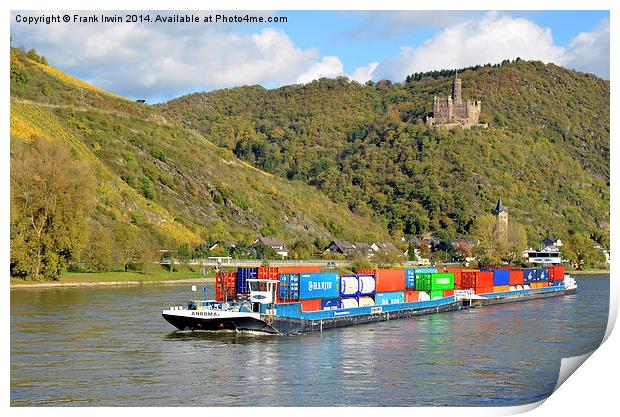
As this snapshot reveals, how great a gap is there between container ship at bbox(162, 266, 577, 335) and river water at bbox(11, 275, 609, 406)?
94cm

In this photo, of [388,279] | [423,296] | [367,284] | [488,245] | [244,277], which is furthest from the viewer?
[488,245]

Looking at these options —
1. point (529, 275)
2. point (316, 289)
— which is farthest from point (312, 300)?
point (529, 275)

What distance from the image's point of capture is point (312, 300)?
158 feet

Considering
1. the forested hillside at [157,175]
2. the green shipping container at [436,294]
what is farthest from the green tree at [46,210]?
the green shipping container at [436,294]

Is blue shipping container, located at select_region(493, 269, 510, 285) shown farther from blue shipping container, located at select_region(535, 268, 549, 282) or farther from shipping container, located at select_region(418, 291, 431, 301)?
shipping container, located at select_region(418, 291, 431, 301)

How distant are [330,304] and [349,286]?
2206 mm

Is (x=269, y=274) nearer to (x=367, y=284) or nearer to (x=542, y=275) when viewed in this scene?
(x=367, y=284)

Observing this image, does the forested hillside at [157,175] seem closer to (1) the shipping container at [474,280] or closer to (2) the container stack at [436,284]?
(1) the shipping container at [474,280]

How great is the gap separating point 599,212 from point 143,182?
100 m

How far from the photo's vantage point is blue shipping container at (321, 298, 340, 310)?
49.4 meters

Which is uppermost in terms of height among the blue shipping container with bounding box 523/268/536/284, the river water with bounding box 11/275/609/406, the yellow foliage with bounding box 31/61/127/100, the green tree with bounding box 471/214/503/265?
the yellow foliage with bounding box 31/61/127/100

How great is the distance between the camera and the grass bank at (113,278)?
220ft

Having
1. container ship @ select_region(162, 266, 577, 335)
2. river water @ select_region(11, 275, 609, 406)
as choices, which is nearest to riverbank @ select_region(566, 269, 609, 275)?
container ship @ select_region(162, 266, 577, 335)

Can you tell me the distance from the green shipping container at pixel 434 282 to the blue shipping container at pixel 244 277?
19.7m
